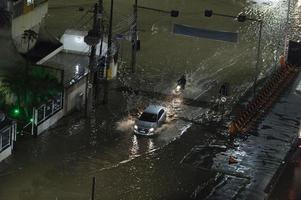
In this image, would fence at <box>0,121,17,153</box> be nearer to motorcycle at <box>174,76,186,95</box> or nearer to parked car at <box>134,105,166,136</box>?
parked car at <box>134,105,166,136</box>

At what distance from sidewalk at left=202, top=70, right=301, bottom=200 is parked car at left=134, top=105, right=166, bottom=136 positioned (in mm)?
4850

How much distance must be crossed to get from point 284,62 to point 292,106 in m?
9.36

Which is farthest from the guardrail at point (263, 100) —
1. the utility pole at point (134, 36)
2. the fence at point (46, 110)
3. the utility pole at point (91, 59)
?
the fence at point (46, 110)

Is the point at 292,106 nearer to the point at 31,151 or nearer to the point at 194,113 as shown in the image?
the point at 194,113

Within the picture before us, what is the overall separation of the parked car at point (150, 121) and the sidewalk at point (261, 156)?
4850 millimetres

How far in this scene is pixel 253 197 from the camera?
37562 mm

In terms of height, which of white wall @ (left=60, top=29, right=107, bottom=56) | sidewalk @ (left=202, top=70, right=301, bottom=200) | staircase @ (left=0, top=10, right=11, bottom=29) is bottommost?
sidewalk @ (left=202, top=70, right=301, bottom=200)

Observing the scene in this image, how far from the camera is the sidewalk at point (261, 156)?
1517 inches

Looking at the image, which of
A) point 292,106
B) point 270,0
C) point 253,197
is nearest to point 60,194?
point 253,197

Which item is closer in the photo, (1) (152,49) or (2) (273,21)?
(1) (152,49)

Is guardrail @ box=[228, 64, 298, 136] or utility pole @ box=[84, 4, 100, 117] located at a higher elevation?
utility pole @ box=[84, 4, 100, 117]

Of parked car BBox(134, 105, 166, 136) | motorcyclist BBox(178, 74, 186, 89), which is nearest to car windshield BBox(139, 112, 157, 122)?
parked car BBox(134, 105, 166, 136)

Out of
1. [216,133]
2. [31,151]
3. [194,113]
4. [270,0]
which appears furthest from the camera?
[270,0]

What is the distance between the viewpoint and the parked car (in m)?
45.1
